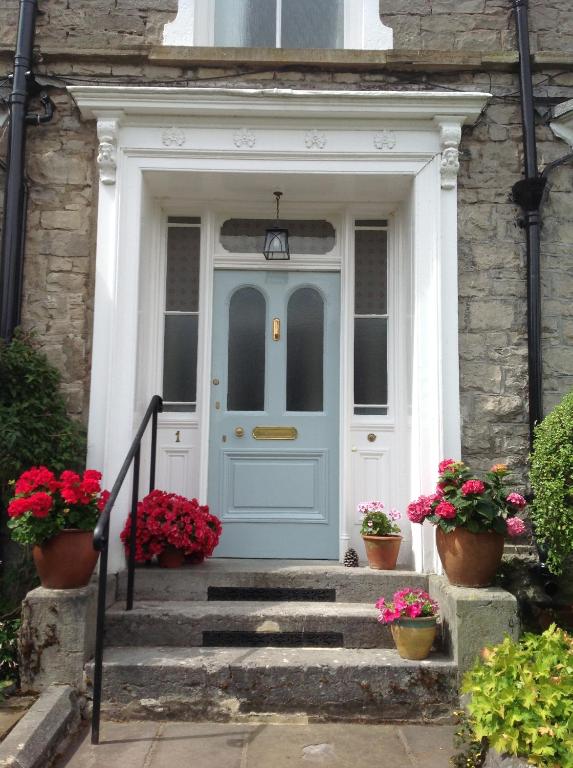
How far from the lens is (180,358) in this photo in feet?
16.5

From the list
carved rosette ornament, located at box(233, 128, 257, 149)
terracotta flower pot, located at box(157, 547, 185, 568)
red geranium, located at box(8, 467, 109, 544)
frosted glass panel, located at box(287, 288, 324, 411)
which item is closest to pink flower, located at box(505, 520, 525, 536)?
frosted glass panel, located at box(287, 288, 324, 411)

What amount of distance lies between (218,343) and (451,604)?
2.46 m

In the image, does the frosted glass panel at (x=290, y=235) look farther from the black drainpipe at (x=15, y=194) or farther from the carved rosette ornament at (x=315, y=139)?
the black drainpipe at (x=15, y=194)

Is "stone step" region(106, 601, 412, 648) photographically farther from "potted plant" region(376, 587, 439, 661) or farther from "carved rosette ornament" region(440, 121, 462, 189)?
"carved rosette ornament" region(440, 121, 462, 189)

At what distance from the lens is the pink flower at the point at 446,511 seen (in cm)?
376

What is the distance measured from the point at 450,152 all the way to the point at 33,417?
10.6 ft

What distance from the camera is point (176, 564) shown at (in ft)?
14.3

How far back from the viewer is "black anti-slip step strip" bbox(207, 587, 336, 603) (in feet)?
13.9

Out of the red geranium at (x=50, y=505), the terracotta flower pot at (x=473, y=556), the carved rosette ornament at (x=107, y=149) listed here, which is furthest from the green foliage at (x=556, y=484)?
the carved rosette ornament at (x=107, y=149)

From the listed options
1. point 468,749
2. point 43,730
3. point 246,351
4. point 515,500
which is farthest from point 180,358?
point 468,749

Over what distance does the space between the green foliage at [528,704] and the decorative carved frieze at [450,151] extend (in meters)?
3.04

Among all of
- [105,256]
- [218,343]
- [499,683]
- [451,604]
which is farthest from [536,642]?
[105,256]

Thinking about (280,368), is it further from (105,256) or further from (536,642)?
(536,642)

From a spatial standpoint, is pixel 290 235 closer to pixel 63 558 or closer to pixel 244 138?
pixel 244 138
